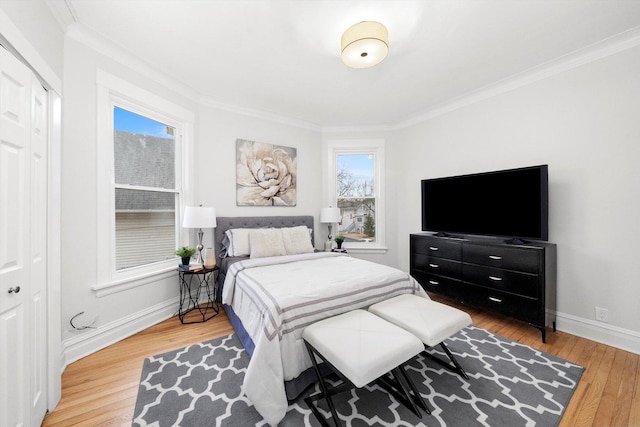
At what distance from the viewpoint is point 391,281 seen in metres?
2.28

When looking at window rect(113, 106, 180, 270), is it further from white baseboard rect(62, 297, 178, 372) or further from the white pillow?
the white pillow

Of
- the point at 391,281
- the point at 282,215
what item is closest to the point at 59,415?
the point at 391,281

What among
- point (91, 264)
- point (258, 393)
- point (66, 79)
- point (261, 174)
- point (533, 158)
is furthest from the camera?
point (261, 174)

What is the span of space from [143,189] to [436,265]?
3727 millimetres

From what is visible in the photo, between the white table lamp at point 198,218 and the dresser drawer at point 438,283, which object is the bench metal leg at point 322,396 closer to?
the white table lamp at point 198,218

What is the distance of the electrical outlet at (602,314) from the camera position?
2.35 meters

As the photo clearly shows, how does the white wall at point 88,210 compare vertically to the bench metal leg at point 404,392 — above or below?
above

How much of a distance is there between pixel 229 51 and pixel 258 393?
9.58ft

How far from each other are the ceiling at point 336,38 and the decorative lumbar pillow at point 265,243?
191 cm

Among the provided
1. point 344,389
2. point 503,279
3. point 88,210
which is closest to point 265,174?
point 88,210

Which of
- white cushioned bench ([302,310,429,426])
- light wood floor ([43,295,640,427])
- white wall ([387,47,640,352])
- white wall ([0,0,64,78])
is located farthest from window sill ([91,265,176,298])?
white wall ([387,47,640,352])

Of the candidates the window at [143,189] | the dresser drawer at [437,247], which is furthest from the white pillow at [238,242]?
the dresser drawer at [437,247]

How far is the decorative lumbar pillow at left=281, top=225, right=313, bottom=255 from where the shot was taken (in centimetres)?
344

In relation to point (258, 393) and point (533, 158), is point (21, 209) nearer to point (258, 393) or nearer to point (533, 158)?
point (258, 393)
